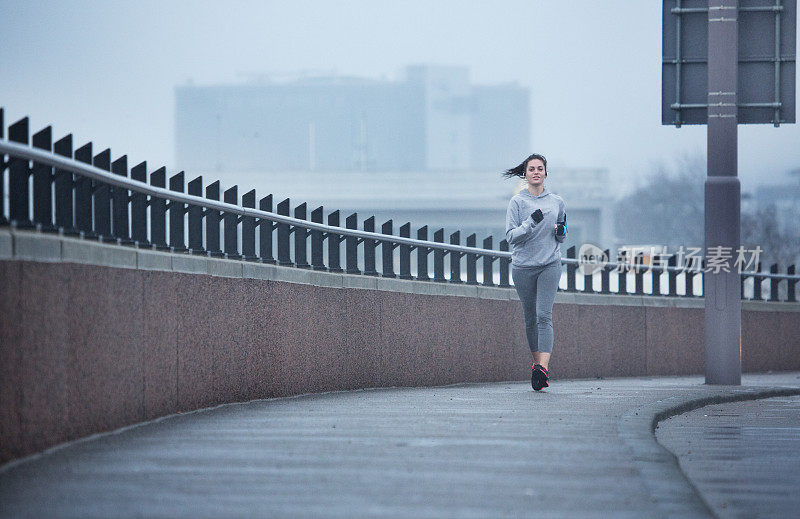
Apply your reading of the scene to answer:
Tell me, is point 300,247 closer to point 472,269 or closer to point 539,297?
point 539,297

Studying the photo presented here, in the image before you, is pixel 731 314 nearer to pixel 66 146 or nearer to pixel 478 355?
pixel 478 355

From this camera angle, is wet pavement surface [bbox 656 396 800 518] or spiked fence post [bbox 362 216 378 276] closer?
wet pavement surface [bbox 656 396 800 518]

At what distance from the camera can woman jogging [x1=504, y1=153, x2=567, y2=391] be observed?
425 inches

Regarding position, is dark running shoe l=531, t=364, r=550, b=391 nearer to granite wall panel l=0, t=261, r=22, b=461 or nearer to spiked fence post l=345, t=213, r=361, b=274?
spiked fence post l=345, t=213, r=361, b=274

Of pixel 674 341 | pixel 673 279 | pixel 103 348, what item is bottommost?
pixel 674 341

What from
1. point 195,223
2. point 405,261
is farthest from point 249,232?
point 405,261

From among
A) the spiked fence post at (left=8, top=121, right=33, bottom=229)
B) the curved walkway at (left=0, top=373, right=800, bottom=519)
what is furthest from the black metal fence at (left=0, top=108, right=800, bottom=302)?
the curved walkway at (left=0, top=373, right=800, bottom=519)

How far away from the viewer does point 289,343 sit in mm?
9570

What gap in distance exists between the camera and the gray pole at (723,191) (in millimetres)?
12953

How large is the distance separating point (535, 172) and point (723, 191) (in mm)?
2914

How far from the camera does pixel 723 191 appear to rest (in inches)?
512

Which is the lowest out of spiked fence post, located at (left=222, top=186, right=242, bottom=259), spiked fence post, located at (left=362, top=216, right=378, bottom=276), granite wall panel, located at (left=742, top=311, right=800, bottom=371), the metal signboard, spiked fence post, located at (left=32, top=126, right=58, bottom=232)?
granite wall panel, located at (left=742, top=311, right=800, bottom=371)

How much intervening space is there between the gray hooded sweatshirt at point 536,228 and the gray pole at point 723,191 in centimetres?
260

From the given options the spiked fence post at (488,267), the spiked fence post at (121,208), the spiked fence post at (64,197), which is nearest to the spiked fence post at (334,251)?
the spiked fence post at (488,267)
